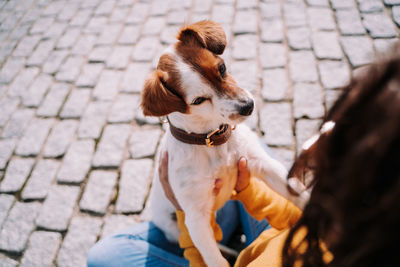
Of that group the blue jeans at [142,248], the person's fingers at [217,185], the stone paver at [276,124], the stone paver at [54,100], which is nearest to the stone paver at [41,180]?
the stone paver at [54,100]

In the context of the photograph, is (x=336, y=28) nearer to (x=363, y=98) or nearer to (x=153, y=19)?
(x=153, y=19)

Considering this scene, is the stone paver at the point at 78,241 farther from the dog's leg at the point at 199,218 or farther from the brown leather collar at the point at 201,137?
the brown leather collar at the point at 201,137

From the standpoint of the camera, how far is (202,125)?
1.88 metres

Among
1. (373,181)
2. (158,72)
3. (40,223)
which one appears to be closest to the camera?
(373,181)

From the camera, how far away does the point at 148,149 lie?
3344 millimetres

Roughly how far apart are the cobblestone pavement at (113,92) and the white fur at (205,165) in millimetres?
1029

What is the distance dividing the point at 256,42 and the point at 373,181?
357cm

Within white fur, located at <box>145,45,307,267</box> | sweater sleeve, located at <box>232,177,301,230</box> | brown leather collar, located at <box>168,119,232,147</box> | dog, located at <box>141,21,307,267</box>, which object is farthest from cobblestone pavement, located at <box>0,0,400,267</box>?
brown leather collar, located at <box>168,119,232,147</box>

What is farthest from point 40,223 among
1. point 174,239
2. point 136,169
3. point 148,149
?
point 174,239

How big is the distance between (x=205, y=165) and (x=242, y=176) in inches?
12.4

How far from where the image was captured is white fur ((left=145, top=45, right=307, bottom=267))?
174cm

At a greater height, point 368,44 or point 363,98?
point 363,98

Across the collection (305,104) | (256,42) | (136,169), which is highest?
(256,42)

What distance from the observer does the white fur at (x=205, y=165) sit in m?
1.74
